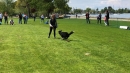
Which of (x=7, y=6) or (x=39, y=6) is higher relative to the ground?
(x=7, y=6)

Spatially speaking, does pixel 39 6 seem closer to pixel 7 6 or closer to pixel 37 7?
pixel 37 7

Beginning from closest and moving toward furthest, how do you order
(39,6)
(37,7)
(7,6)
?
(39,6)
(37,7)
(7,6)

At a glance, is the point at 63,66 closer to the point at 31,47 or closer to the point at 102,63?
the point at 102,63

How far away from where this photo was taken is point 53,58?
12125 millimetres

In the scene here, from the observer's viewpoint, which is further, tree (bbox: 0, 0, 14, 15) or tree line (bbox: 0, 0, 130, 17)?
tree (bbox: 0, 0, 14, 15)

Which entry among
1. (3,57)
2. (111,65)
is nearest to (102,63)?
(111,65)

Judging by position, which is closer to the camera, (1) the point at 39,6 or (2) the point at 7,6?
(1) the point at 39,6

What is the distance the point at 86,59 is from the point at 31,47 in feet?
15.1

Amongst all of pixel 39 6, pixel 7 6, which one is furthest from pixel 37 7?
pixel 7 6

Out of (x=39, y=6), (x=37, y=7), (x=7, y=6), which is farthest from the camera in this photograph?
(x=7, y=6)

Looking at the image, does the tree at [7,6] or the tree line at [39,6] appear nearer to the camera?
the tree line at [39,6]

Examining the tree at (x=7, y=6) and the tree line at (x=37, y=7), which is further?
the tree at (x=7, y=6)

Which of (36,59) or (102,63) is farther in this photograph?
(36,59)

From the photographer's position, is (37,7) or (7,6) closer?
(37,7)
